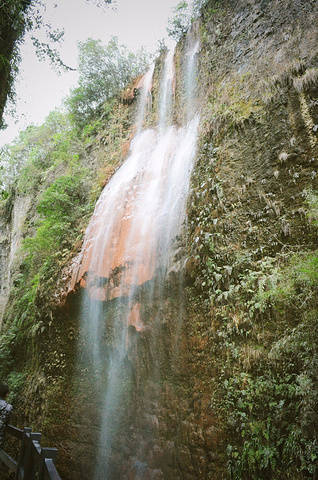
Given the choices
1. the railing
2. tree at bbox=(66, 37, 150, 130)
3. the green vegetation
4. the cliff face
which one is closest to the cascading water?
the cliff face

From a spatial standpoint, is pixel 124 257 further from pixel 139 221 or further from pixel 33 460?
pixel 33 460

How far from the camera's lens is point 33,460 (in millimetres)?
3551

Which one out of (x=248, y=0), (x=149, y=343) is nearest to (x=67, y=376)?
(x=149, y=343)

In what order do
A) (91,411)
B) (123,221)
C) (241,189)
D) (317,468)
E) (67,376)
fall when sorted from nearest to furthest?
(317,468) < (241,189) < (91,411) < (67,376) < (123,221)

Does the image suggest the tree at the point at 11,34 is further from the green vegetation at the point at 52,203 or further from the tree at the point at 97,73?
the tree at the point at 97,73

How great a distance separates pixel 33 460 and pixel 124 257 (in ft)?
13.9

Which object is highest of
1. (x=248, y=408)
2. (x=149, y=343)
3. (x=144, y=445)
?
(x=149, y=343)

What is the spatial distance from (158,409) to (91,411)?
2.02 meters

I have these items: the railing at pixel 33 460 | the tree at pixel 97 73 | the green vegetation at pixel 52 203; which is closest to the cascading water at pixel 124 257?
the green vegetation at pixel 52 203

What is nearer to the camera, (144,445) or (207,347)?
(207,347)

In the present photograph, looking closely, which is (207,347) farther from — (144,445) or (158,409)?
(144,445)

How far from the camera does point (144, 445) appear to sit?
209 inches

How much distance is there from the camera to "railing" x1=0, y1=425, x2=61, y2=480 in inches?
111

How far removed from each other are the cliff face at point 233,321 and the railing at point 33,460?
2273 millimetres
